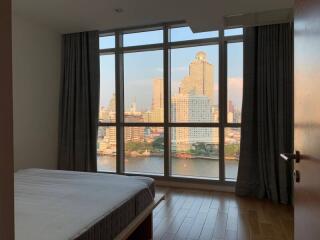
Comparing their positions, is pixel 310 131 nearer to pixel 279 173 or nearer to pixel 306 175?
pixel 306 175

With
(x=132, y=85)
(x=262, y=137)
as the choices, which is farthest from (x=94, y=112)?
(x=262, y=137)

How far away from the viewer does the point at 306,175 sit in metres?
1.22

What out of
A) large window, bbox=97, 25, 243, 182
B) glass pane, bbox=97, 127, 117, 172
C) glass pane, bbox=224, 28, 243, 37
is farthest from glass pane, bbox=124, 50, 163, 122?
glass pane, bbox=224, 28, 243, 37

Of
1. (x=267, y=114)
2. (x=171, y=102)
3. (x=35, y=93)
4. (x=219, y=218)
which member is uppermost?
(x=35, y=93)

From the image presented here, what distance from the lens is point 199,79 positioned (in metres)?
4.52

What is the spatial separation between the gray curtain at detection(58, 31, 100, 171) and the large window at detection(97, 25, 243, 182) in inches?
15.0

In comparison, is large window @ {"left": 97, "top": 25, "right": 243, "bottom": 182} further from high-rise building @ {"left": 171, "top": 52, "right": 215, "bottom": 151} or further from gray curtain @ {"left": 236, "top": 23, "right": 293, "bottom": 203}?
gray curtain @ {"left": 236, "top": 23, "right": 293, "bottom": 203}

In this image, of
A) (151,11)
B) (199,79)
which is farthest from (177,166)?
(151,11)

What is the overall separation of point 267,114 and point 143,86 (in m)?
2.19

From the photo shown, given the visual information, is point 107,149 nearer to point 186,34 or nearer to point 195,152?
point 195,152

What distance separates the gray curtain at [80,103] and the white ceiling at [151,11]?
0.53 m

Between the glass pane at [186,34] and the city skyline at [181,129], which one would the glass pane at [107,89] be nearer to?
the city skyline at [181,129]

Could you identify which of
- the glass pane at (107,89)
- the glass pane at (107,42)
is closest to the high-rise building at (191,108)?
Answer: the glass pane at (107,89)

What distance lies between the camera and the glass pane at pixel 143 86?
472 cm
